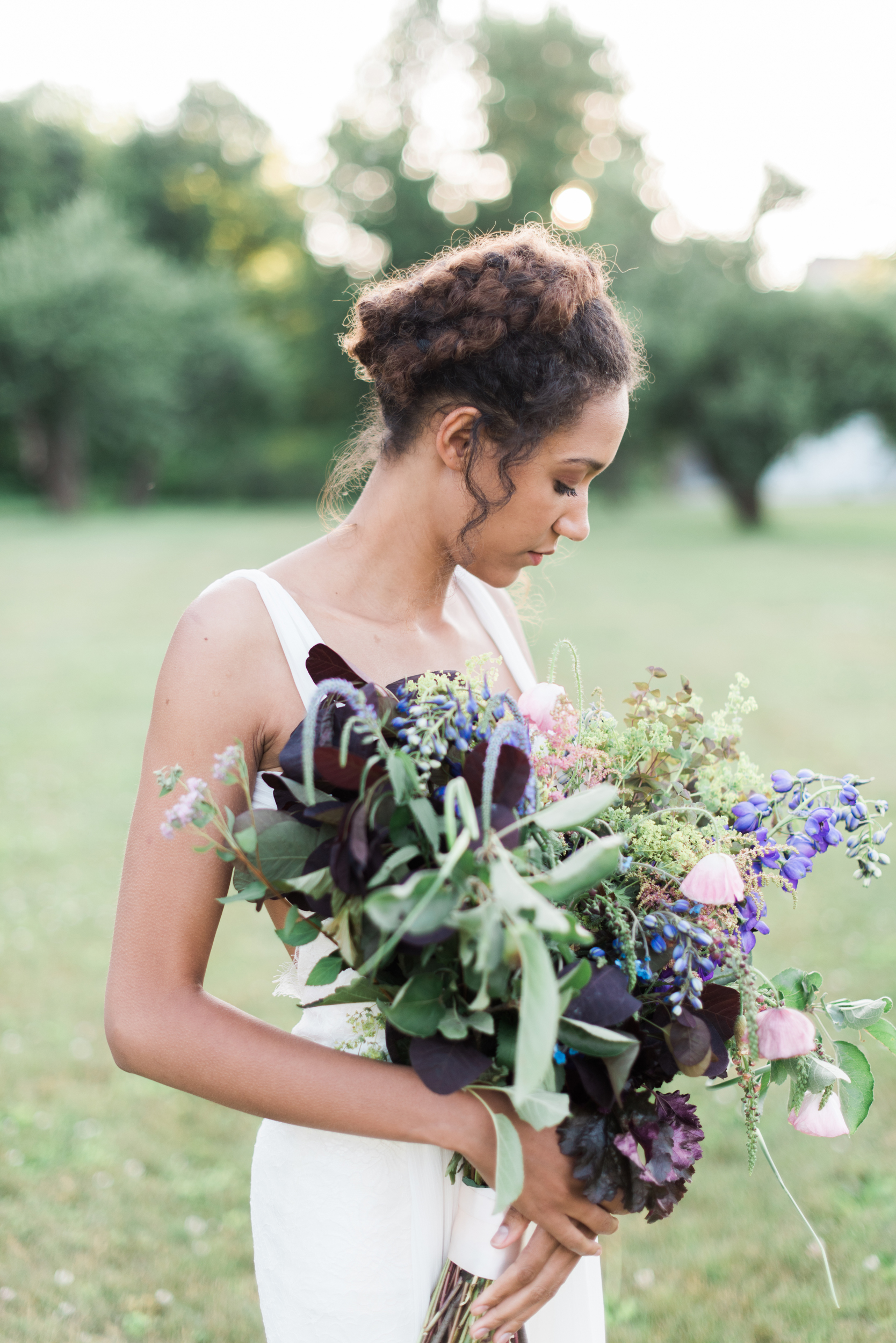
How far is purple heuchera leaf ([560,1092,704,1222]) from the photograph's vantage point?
132 cm

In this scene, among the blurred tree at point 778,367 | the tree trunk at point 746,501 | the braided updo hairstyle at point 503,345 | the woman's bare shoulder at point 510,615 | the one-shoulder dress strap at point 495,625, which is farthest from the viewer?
the tree trunk at point 746,501

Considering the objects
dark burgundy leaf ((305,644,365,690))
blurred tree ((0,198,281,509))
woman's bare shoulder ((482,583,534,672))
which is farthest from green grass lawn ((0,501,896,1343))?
blurred tree ((0,198,281,509))

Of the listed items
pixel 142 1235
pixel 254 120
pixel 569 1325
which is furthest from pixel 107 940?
pixel 254 120

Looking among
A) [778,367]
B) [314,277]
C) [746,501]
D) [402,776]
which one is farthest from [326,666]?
[314,277]

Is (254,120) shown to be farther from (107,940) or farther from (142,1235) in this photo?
(142,1235)

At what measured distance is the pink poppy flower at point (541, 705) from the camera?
1546 millimetres

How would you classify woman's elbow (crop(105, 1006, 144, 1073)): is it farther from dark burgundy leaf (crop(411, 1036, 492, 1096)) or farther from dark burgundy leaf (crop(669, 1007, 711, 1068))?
dark burgundy leaf (crop(669, 1007, 711, 1068))

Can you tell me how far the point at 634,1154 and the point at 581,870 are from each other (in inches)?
19.9

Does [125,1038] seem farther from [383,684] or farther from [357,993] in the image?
[383,684]

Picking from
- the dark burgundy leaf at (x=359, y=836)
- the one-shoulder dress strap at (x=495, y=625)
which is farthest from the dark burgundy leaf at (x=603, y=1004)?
the one-shoulder dress strap at (x=495, y=625)

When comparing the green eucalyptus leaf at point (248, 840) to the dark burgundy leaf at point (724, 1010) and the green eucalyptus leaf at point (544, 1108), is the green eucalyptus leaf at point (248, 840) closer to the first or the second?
the green eucalyptus leaf at point (544, 1108)

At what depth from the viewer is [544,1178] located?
1.37 m

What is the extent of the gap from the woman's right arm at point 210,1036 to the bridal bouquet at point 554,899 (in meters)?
0.06

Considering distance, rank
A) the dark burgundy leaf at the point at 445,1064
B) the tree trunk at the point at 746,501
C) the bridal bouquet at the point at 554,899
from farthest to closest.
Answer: the tree trunk at the point at 746,501
the dark burgundy leaf at the point at 445,1064
the bridal bouquet at the point at 554,899
